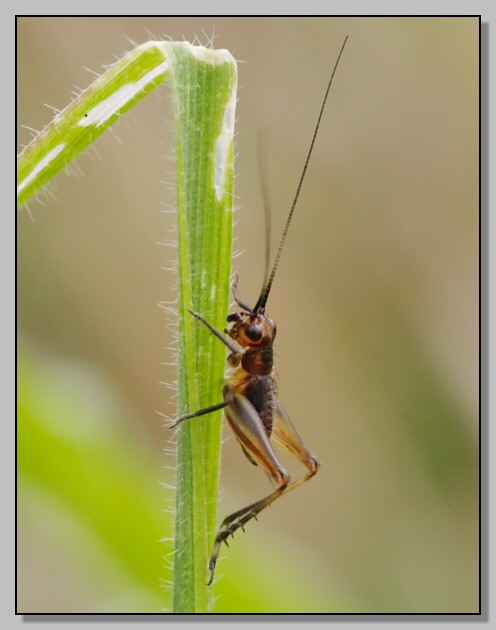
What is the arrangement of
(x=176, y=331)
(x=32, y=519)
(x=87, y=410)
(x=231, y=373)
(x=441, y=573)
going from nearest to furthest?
1. (x=176, y=331)
2. (x=231, y=373)
3. (x=32, y=519)
4. (x=87, y=410)
5. (x=441, y=573)

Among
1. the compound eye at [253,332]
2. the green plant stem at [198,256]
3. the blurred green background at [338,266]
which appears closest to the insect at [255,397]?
the compound eye at [253,332]

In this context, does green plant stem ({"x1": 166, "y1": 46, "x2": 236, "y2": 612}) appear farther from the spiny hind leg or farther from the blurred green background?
the blurred green background

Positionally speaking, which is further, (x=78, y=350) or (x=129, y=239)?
(x=129, y=239)

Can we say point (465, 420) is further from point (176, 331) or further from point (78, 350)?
point (176, 331)

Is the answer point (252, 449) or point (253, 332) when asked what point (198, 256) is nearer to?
point (253, 332)

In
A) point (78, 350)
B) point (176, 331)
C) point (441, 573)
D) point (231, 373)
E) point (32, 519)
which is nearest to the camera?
point (176, 331)

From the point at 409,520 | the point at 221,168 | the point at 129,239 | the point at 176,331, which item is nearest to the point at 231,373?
the point at 176,331

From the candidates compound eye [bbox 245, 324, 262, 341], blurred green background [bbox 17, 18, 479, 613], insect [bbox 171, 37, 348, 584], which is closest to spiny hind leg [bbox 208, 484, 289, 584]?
insect [bbox 171, 37, 348, 584]

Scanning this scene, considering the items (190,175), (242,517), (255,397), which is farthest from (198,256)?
(242,517)
